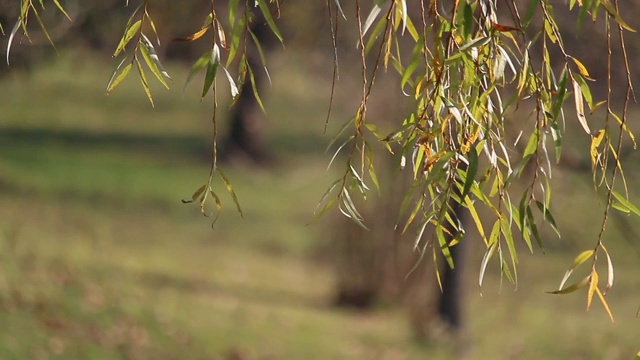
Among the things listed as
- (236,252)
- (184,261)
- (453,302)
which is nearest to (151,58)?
(453,302)

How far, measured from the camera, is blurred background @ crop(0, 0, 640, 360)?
32.3 feet

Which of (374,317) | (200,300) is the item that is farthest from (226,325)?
(374,317)

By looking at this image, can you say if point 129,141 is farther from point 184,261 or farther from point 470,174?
point 470,174

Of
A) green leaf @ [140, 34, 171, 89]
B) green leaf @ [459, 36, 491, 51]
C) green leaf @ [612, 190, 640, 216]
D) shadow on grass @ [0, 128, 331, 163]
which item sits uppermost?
green leaf @ [459, 36, 491, 51]

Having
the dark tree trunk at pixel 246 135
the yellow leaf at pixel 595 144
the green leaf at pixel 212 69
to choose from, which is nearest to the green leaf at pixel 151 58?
the green leaf at pixel 212 69

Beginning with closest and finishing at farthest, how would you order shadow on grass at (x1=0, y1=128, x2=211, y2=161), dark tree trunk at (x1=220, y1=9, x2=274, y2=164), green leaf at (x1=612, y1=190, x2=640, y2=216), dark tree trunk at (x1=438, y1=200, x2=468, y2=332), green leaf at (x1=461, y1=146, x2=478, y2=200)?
green leaf at (x1=461, y1=146, x2=478, y2=200) < green leaf at (x1=612, y1=190, x2=640, y2=216) < dark tree trunk at (x1=438, y1=200, x2=468, y2=332) < shadow on grass at (x1=0, y1=128, x2=211, y2=161) < dark tree trunk at (x1=220, y1=9, x2=274, y2=164)

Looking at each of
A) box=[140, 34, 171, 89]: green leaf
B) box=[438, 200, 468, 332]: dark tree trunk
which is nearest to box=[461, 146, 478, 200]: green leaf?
box=[140, 34, 171, 89]: green leaf

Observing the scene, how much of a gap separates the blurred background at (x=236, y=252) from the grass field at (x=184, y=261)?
1.5 inches

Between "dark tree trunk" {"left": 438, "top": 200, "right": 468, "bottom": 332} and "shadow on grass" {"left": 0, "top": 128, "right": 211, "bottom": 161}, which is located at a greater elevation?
"dark tree trunk" {"left": 438, "top": 200, "right": 468, "bottom": 332}

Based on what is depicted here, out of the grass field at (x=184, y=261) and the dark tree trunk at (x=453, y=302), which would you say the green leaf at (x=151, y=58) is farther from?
the dark tree trunk at (x=453, y=302)

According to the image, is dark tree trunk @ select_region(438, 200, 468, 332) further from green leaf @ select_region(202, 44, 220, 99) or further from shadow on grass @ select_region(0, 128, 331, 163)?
shadow on grass @ select_region(0, 128, 331, 163)

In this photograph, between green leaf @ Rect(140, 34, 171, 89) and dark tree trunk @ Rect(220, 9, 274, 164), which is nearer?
green leaf @ Rect(140, 34, 171, 89)

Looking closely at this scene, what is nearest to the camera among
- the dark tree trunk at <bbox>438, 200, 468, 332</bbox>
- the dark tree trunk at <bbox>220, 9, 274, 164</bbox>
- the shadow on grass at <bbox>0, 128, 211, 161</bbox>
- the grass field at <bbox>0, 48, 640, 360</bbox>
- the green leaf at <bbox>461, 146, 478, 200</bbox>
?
the green leaf at <bbox>461, 146, 478, 200</bbox>

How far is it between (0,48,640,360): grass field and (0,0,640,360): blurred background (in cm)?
4
